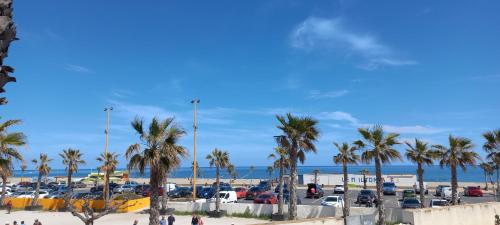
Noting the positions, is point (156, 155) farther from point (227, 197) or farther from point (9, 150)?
point (227, 197)

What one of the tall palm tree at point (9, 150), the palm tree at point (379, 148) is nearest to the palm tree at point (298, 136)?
the palm tree at point (379, 148)

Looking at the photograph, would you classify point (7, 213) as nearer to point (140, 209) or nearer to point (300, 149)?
point (140, 209)

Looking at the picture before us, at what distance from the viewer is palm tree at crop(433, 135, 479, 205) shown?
106ft

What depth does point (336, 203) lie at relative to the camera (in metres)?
38.0

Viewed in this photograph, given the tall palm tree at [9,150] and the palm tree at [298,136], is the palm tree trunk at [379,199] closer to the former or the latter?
the palm tree at [298,136]

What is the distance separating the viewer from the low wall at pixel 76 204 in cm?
4184

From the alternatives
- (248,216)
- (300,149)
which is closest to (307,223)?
(300,149)

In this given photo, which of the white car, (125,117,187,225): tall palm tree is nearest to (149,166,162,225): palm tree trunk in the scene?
(125,117,187,225): tall palm tree

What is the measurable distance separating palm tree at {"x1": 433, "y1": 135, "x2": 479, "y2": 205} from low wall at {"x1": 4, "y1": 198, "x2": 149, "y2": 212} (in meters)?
26.5

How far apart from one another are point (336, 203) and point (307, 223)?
20810 mm

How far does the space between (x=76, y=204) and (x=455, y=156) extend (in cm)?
3271

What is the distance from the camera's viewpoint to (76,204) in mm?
42812

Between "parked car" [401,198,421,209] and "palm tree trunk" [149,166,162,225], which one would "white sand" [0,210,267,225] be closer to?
"parked car" [401,198,421,209]

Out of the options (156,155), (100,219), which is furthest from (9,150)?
(100,219)
